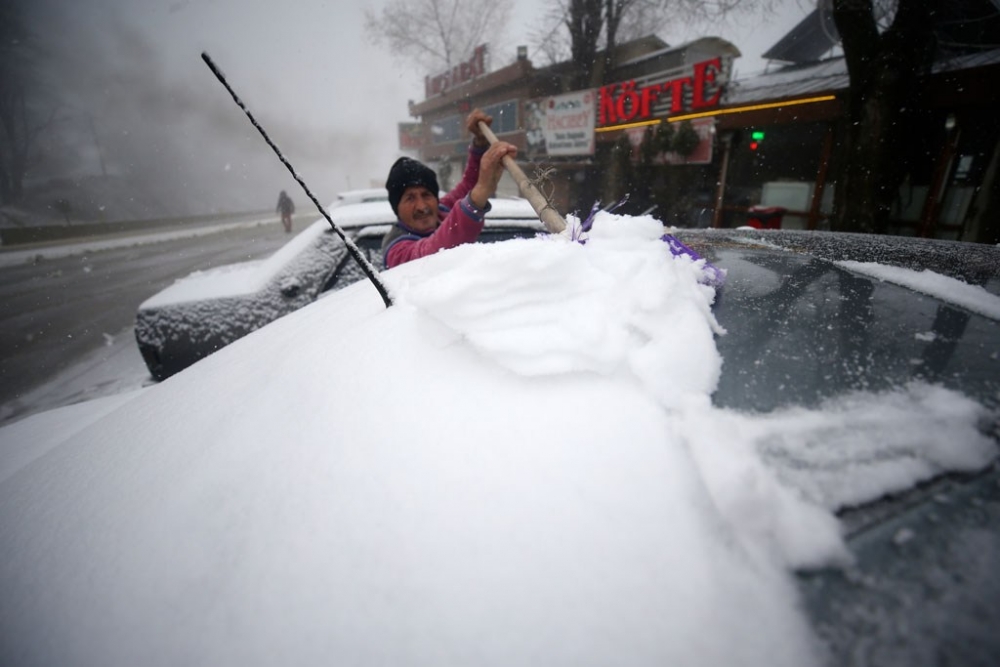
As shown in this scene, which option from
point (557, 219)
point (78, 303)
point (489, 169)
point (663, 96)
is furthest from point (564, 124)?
point (557, 219)

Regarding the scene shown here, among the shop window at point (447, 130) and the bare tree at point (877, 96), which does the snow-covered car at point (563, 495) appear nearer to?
the bare tree at point (877, 96)

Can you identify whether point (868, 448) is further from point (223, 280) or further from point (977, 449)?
point (223, 280)

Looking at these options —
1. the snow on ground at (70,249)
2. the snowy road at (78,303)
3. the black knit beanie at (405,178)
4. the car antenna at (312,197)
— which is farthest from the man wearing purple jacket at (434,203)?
the snow on ground at (70,249)

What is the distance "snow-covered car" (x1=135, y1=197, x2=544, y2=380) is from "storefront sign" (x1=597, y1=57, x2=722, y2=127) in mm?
8300

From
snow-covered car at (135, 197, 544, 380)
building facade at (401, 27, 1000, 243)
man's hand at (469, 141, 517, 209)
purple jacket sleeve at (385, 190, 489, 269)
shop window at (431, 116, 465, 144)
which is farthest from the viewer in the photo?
shop window at (431, 116, 465, 144)

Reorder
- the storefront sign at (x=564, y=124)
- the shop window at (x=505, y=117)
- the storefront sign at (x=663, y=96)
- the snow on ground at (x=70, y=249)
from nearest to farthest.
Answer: the storefront sign at (x=663, y=96), the storefront sign at (x=564, y=124), the snow on ground at (x=70, y=249), the shop window at (x=505, y=117)

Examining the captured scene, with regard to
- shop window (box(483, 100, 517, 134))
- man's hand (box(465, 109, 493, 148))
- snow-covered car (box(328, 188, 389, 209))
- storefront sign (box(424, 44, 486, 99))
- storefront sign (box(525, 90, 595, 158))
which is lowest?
snow-covered car (box(328, 188, 389, 209))

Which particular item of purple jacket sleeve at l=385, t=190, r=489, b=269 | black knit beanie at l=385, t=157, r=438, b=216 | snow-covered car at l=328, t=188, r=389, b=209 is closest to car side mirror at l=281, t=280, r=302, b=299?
black knit beanie at l=385, t=157, r=438, b=216

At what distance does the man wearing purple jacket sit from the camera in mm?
1957

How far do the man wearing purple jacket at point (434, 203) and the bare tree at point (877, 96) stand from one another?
5136 millimetres

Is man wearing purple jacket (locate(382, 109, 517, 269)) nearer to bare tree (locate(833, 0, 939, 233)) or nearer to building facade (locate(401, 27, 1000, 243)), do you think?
building facade (locate(401, 27, 1000, 243))

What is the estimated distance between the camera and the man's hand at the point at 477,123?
2527 millimetres

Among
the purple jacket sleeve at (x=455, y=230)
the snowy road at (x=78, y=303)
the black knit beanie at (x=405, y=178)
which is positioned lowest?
the snowy road at (x=78, y=303)

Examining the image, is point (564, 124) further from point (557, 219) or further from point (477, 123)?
point (557, 219)
